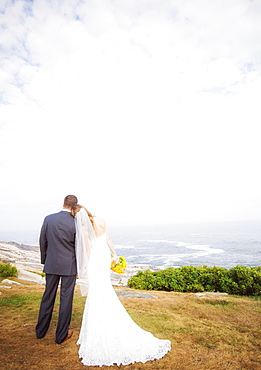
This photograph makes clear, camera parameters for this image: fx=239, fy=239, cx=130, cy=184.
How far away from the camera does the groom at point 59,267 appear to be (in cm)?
480

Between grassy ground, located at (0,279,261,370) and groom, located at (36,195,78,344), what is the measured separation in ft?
1.21

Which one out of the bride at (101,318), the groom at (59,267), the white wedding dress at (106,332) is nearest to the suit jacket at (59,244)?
the groom at (59,267)

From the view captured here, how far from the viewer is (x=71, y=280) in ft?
16.0

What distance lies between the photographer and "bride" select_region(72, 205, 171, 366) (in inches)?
165

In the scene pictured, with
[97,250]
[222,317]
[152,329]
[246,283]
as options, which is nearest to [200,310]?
[222,317]

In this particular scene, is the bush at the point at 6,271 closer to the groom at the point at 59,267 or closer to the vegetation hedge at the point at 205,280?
the vegetation hedge at the point at 205,280

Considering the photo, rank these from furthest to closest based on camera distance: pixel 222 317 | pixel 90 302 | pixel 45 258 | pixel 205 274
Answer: pixel 205 274, pixel 222 317, pixel 45 258, pixel 90 302

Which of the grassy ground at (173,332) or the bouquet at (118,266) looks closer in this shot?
the grassy ground at (173,332)

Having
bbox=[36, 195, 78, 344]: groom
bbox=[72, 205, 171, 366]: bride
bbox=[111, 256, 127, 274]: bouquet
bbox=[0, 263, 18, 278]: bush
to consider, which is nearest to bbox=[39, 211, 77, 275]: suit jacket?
bbox=[36, 195, 78, 344]: groom

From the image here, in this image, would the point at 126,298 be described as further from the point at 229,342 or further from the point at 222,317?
the point at 229,342

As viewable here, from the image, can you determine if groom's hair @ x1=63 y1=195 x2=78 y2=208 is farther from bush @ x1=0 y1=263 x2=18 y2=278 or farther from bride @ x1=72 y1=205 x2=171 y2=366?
bush @ x1=0 y1=263 x2=18 y2=278

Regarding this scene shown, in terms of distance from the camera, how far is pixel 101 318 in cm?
462

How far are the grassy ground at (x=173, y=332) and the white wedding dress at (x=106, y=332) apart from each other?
0.54 feet

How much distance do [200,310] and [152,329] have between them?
2380 mm
